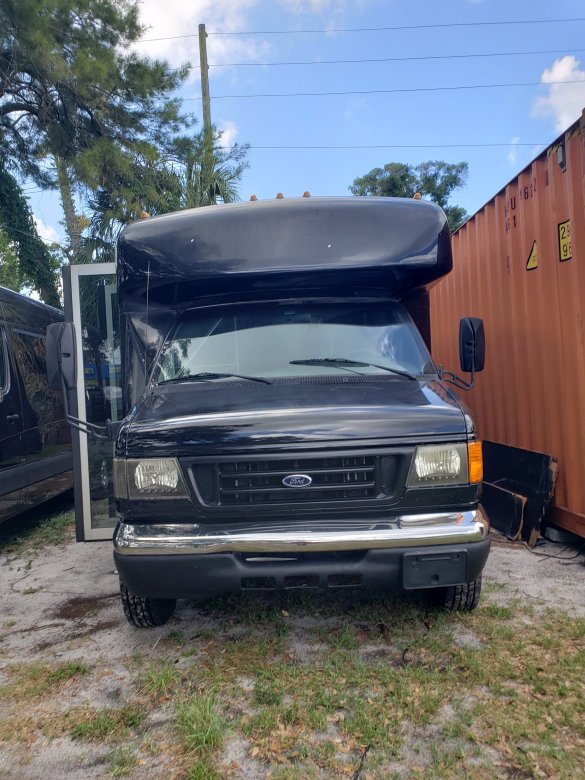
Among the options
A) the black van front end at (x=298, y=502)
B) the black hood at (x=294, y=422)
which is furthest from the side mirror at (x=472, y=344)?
the black van front end at (x=298, y=502)

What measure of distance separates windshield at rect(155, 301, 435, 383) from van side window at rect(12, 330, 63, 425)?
2.80m

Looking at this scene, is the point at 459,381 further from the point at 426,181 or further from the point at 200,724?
the point at 426,181

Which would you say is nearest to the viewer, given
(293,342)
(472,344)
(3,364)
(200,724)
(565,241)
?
(200,724)

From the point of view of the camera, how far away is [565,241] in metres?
4.98

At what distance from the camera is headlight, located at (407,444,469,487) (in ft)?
10.4

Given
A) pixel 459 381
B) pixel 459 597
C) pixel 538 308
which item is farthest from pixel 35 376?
pixel 538 308

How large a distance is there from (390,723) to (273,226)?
2883 millimetres

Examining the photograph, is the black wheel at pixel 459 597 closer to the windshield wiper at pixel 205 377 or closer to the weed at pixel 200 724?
the weed at pixel 200 724

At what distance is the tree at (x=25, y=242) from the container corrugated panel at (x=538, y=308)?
41.7ft

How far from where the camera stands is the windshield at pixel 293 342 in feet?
13.1

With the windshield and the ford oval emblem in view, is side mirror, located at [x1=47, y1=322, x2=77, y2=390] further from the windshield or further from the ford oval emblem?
the ford oval emblem

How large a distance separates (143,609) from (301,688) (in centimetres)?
117

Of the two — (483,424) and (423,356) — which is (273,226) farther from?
(483,424)

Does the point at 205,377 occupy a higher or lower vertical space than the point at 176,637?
higher
